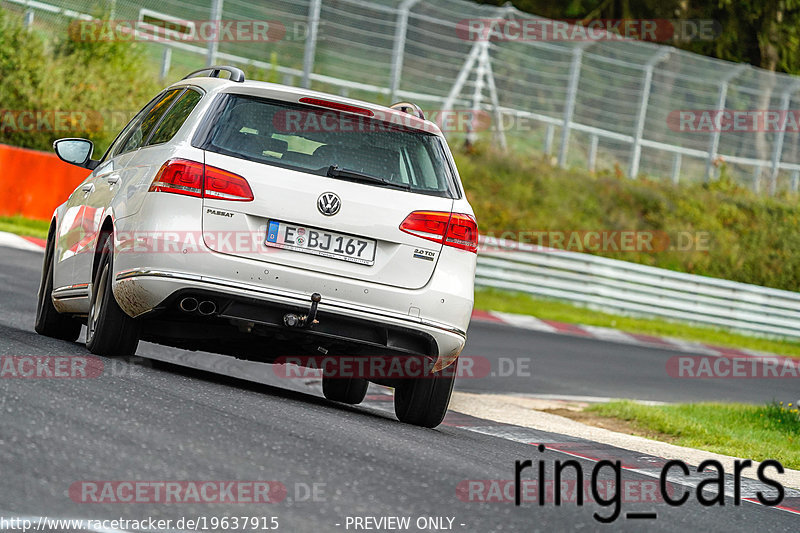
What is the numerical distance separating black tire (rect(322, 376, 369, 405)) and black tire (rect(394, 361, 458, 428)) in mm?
1482

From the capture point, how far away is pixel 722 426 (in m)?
Answer: 12.4

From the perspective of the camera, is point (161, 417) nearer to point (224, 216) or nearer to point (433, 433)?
point (224, 216)

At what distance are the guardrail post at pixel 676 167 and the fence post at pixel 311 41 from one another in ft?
31.5

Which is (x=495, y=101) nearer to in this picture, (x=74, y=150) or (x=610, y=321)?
(x=610, y=321)

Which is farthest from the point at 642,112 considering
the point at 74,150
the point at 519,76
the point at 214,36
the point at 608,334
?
the point at 74,150

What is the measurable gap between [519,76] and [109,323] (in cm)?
2124

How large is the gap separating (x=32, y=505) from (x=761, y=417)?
9913 mm

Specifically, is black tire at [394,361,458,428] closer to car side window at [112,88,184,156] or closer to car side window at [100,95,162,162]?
car side window at [112,88,184,156]

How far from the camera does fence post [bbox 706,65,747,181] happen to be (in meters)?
28.5

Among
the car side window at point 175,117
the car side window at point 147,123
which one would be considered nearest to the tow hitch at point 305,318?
the car side window at point 175,117

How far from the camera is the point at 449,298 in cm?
745

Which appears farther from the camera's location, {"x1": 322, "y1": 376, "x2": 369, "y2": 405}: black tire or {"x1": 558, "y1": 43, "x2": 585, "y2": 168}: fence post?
{"x1": 558, "y1": 43, "x2": 585, "y2": 168}: fence post

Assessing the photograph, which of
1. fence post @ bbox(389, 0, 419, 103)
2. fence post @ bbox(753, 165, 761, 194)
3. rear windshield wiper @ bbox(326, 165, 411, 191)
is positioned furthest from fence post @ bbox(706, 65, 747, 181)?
rear windshield wiper @ bbox(326, 165, 411, 191)

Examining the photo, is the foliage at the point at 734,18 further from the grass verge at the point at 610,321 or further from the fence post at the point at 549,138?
the grass verge at the point at 610,321
